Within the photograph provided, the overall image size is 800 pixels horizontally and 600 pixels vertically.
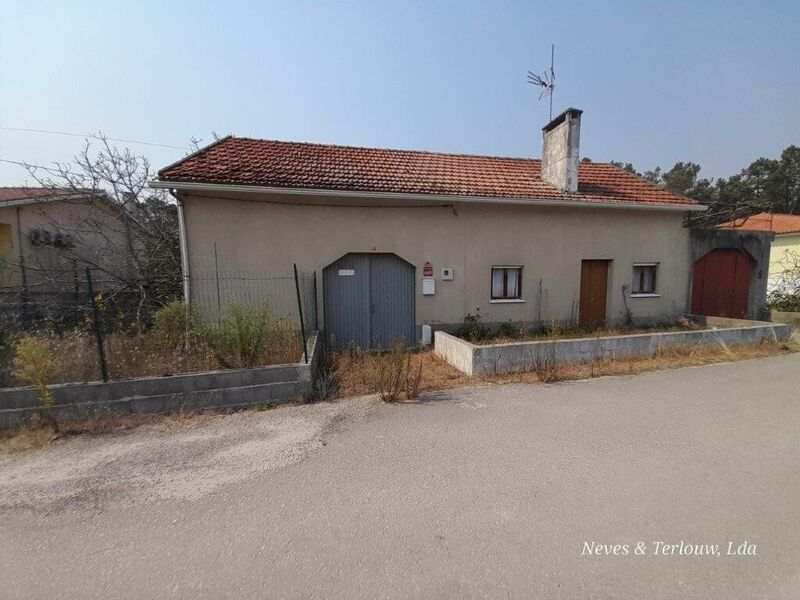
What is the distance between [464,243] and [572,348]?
12.7 feet

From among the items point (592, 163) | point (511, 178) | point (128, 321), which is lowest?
point (128, 321)

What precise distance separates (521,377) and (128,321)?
8.52m

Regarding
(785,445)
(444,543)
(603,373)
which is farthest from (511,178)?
(444,543)

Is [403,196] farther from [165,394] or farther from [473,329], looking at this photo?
[165,394]

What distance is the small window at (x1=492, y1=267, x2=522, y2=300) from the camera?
975 centimetres

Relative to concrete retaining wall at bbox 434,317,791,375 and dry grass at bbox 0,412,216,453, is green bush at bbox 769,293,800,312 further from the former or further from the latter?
dry grass at bbox 0,412,216,453

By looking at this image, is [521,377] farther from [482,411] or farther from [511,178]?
[511,178]

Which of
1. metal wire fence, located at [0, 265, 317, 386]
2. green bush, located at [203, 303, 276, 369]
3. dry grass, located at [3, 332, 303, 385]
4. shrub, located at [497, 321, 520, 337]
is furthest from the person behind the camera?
shrub, located at [497, 321, 520, 337]

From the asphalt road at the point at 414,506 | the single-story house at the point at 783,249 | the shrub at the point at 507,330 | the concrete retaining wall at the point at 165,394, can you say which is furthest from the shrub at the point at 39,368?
the single-story house at the point at 783,249

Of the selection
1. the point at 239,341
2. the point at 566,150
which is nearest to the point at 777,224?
the point at 566,150

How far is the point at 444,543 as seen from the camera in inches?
95.0

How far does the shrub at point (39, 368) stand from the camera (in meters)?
4.14

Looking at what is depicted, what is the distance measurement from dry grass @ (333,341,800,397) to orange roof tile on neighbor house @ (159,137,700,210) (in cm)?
412

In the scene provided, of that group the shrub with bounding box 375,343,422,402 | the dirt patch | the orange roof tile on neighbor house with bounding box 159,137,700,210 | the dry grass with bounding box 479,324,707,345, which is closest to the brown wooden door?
the dry grass with bounding box 479,324,707,345
